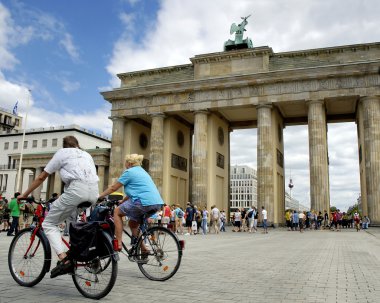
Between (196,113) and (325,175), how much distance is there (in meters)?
13.4

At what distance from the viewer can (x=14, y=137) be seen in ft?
236

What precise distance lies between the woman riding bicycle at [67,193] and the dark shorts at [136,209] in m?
0.82

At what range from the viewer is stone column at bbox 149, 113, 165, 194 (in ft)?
126

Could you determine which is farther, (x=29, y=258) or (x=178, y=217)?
(x=178, y=217)

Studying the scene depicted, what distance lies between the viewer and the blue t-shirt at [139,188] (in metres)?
6.04

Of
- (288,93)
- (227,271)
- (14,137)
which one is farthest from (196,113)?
(14,137)

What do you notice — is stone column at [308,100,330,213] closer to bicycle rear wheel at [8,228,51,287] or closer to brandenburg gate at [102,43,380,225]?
brandenburg gate at [102,43,380,225]

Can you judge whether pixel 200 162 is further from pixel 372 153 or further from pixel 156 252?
pixel 156 252

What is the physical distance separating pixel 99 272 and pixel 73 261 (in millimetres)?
404

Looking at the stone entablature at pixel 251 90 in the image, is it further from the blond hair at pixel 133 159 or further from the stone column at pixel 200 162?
the blond hair at pixel 133 159

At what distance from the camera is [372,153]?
31.6 m

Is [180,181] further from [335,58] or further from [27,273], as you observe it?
[27,273]

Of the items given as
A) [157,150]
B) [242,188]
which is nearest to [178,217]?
[157,150]

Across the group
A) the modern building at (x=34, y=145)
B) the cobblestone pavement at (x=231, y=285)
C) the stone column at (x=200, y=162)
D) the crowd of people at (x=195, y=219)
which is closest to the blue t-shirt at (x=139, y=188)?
the cobblestone pavement at (x=231, y=285)
